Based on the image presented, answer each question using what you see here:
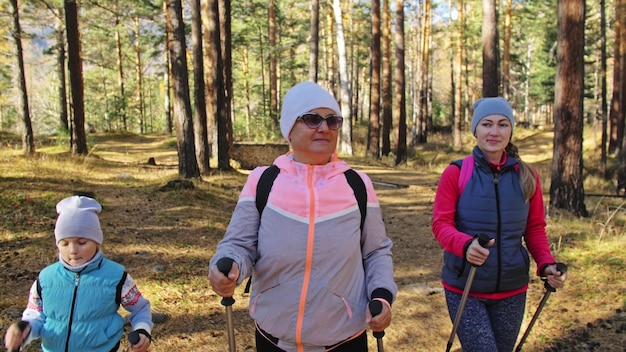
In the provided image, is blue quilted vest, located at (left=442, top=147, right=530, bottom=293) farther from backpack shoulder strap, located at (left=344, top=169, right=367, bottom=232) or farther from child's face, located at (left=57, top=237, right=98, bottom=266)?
child's face, located at (left=57, top=237, right=98, bottom=266)

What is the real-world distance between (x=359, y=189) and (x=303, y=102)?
48 cm

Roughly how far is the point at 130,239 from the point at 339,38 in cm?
1713

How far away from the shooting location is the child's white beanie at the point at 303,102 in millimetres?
2225

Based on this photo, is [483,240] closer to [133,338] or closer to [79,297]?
[133,338]

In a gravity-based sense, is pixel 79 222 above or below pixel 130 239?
above

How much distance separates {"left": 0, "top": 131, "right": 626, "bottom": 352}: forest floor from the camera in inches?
188

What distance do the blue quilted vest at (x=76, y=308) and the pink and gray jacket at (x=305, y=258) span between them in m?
0.76

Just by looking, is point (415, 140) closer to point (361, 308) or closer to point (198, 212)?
point (198, 212)

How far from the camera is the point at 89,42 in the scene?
107 ft

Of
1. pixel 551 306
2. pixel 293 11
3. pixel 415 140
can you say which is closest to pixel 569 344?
pixel 551 306

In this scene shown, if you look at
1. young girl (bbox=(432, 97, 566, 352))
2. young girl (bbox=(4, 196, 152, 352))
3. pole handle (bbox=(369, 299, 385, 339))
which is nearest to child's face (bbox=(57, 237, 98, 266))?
young girl (bbox=(4, 196, 152, 352))

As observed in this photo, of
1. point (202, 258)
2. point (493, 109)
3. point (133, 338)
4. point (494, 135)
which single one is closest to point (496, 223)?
point (494, 135)

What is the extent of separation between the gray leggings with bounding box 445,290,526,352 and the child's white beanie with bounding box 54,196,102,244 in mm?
2133

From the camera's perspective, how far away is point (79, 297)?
242 centimetres
